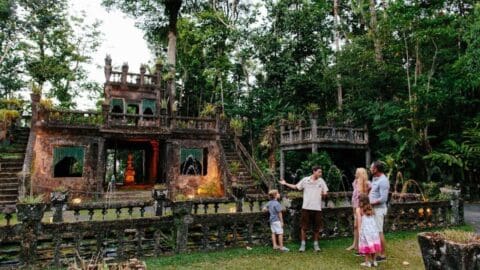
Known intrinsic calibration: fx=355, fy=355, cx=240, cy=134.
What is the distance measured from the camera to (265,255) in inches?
301

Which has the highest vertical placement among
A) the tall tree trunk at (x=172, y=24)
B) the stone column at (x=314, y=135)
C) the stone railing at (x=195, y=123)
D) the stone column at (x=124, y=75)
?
the tall tree trunk at (x=172, y=24)

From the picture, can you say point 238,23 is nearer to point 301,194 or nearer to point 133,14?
point 133,14

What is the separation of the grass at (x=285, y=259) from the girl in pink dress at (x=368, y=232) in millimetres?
322

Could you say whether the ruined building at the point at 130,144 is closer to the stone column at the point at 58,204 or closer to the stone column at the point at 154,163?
the stone column at the point at 154,163

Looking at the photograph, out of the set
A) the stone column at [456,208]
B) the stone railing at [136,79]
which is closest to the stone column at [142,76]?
the stone railing at [136,79]

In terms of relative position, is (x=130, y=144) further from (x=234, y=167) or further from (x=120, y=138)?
(x=234, y=167)

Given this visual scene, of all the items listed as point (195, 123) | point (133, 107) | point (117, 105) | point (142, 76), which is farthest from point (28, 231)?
point (133, 107)

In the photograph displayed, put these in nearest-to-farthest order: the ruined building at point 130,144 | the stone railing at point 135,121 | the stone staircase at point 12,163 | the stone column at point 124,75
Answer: the stone staircase at point 12,163 → the ruined building at point 130,144 → the stone railing at point 135,121 → the stone column at point 124,75

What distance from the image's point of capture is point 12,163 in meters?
16.8

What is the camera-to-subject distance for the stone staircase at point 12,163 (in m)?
15.1

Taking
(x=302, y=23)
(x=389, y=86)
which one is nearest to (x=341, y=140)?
(x=389, y=86)

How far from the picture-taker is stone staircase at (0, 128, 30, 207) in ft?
49.4

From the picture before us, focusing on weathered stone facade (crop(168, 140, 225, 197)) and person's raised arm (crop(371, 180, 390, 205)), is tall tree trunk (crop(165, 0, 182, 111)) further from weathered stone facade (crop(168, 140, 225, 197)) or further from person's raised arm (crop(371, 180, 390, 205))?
person's raised arm (crop(371, 180, 390, 205))

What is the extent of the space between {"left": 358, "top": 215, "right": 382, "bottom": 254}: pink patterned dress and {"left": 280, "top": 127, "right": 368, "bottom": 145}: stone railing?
12202mm
